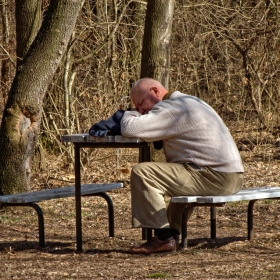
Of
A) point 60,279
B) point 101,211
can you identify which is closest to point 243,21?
point 101,211

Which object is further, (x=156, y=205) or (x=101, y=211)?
(x=101, y=211)

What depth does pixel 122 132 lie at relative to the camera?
5562 mm

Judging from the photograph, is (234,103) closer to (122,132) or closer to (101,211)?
(101,211)

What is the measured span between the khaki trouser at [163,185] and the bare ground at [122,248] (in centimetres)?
32

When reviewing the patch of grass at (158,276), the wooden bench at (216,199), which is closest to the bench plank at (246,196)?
the wooden bench at (216,199)

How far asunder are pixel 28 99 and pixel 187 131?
8.94ft

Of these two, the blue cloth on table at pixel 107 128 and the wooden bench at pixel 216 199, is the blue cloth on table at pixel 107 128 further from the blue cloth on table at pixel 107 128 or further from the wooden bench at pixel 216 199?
the wooden bench at pixel 216 199

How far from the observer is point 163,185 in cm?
561

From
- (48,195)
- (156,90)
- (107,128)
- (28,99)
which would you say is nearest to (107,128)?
(107,128)

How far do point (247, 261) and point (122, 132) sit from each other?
1291mm

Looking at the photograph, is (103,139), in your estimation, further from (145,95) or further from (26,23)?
(26,23)

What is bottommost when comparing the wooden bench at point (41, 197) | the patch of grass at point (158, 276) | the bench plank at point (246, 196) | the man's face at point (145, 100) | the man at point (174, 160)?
the patch of grass at point (158, 276)

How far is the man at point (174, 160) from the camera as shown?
5543mm

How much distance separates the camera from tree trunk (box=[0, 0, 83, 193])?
788cm
